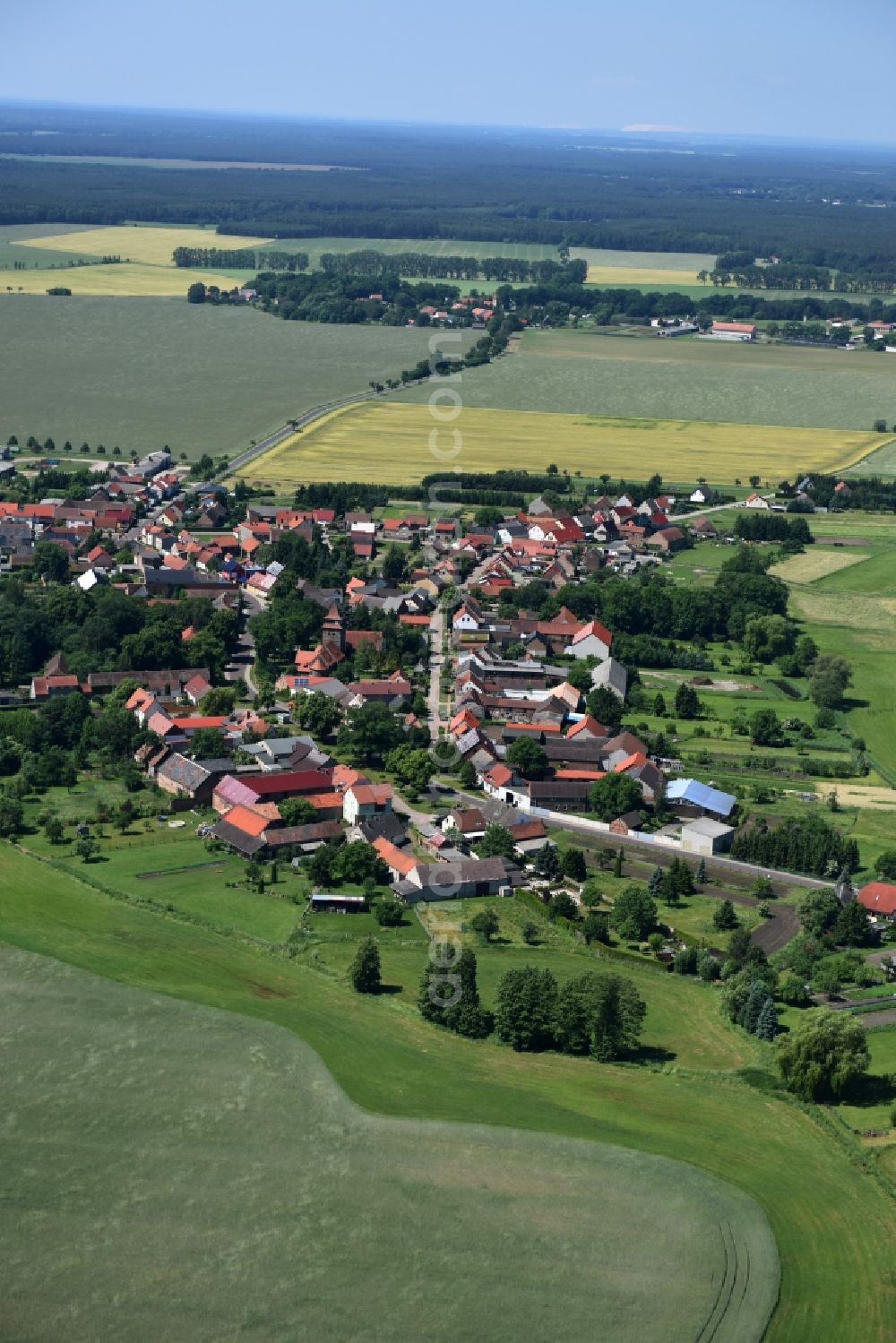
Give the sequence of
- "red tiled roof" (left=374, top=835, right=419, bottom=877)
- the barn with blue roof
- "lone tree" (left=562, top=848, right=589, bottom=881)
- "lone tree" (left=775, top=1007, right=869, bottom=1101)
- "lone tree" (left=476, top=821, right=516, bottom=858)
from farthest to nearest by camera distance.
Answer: the barn with blue roof, "lone tree" (left=476, top=821, right=516, bottom=858), "lone tree" (left=562, top=848, right=589, bottom=881), "red tiled roof" (left=374, top=835, right=419, bottom=877), "lone tree" (left=775, top=1007, right=869, bottom=1101)

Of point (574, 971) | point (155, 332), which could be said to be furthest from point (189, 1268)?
point (155, 332)

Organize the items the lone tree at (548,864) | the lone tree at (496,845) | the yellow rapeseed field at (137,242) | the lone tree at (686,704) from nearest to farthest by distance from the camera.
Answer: the lone tree at (548,864) → the lone tree at (496,845) → the lone tree at (686,704) → the yellow rapeseed field at (137,242)

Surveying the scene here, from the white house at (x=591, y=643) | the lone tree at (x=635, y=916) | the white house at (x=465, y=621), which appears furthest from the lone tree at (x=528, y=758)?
the white house at (x=465, y=621)

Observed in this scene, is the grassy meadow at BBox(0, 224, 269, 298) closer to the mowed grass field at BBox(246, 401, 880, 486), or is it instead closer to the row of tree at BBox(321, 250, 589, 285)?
the row of tree at BBox(321, 250, 589, 285)

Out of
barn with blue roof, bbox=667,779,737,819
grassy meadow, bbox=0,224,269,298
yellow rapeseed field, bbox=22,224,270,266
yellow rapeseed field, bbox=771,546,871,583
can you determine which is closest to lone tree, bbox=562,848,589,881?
barn with blue roof, bbox=667,779,737,819

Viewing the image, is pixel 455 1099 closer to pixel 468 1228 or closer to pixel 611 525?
pixel 468 1228

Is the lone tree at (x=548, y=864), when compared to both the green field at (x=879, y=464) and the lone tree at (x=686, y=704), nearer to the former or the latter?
the lone tree at (x=686, y=704)
